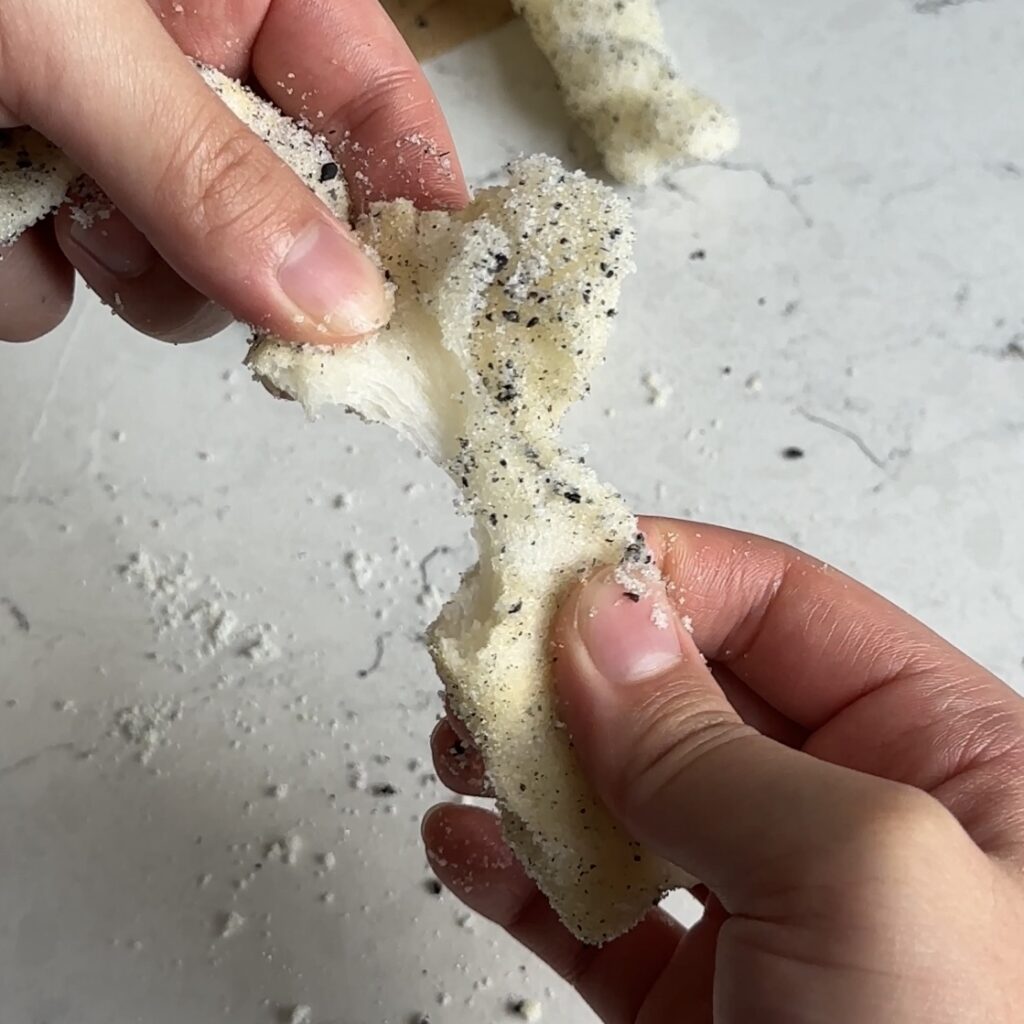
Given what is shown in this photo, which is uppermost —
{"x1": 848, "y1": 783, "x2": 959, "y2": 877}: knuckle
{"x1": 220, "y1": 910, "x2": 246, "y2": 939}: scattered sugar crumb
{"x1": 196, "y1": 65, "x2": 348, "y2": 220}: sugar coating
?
{"x1": 196, "y1": 65, "x2": 348, "y2": 220}: sugar coating

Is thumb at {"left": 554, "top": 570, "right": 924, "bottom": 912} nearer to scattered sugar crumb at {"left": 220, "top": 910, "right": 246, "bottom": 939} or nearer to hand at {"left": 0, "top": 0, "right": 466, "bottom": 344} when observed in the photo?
hand at {"left": 0, "top": 0, "right": 466, "bottom": 344}

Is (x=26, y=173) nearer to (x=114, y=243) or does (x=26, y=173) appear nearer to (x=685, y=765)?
(x=114, y=243)

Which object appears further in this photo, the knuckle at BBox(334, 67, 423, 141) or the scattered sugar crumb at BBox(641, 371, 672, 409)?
the scattered sugar crumb at BBox(641, 371, 672, 409)

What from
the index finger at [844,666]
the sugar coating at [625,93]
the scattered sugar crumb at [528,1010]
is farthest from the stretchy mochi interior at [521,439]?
A: the sugar coating at [625,93]

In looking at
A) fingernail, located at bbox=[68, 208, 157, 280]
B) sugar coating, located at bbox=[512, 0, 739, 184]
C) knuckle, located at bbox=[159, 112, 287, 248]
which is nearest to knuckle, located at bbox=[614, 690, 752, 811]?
knuckle, located at bbox=[159, 112, 287, 248]

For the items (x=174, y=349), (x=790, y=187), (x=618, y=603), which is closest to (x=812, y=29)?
(x=790, y=187)

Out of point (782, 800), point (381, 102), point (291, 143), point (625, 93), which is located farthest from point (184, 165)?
point (625, 93)
